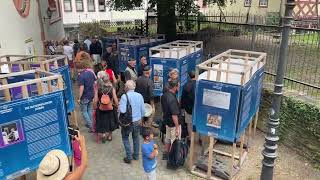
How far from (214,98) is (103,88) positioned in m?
2.49

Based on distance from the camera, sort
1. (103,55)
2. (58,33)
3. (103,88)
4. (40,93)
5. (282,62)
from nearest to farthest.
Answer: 1. (40,93)
2. (282,62)
3. (103,88)
4. (103,55)
5. (58,33)

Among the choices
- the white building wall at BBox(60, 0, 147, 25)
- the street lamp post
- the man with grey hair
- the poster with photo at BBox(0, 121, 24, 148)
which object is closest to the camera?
the poster with photo at BBox(0, 121, 24, 148)

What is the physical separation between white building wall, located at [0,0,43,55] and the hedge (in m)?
8.30

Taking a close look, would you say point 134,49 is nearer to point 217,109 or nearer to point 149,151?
point 217,109

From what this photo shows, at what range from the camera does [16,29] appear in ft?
36.7

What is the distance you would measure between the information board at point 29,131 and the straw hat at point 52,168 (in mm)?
729

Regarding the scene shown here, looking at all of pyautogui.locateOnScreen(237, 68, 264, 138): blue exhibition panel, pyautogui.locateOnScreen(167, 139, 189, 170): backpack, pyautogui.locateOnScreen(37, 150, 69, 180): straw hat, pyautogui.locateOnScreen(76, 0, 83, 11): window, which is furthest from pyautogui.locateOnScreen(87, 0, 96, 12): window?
pyautogui.locateOnScreen(37, 150, 69, 180): straw hat

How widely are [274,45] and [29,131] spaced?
7619 millimetres

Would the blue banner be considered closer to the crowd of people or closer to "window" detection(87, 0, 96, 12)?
the crowd of people

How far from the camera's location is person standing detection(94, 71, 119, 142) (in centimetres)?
693

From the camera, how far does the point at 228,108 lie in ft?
19.0

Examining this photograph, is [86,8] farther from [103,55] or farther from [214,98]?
[214,98]

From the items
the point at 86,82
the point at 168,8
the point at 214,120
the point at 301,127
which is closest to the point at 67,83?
the point at 86,82

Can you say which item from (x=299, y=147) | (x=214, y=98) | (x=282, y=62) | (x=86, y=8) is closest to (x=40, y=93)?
(x=214, y=98)
